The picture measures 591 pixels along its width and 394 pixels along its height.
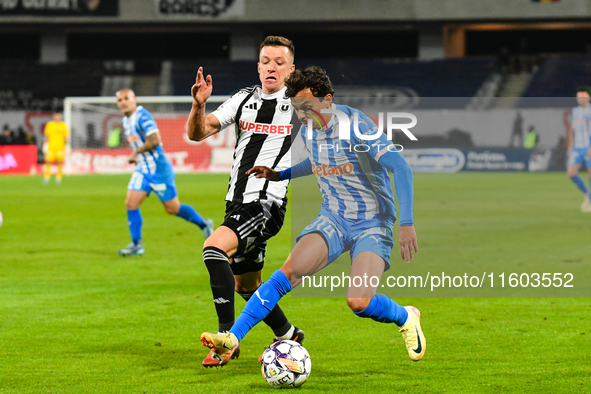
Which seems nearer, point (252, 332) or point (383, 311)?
point (383, 311)

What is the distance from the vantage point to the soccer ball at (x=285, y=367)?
4215mm

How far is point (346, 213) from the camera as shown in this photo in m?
4.53

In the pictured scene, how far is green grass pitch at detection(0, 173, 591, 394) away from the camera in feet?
14.4

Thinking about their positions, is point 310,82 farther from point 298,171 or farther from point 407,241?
point 407,241

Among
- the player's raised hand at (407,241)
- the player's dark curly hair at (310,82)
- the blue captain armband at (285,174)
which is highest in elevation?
the player's dark curly hair at (310,82)

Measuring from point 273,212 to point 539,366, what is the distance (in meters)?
1.87

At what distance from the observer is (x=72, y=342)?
17.7 feet

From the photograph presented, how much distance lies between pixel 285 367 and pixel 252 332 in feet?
5.21

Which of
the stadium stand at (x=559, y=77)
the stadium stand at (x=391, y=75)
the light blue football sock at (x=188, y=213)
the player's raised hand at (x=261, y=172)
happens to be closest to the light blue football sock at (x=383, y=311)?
the player's raised hand at (x=261, y=172)

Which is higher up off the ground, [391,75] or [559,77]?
[559,77]

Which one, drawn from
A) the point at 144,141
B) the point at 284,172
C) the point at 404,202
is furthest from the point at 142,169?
the point at 404,202

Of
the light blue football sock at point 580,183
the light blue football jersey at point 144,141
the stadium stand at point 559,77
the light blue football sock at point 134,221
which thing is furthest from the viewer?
the stadium stand at point 559,77

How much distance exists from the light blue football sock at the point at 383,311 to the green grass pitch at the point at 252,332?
0.32m

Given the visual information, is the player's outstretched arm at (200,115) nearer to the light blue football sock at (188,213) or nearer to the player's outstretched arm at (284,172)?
the player's outstretched arm at (284,172)
